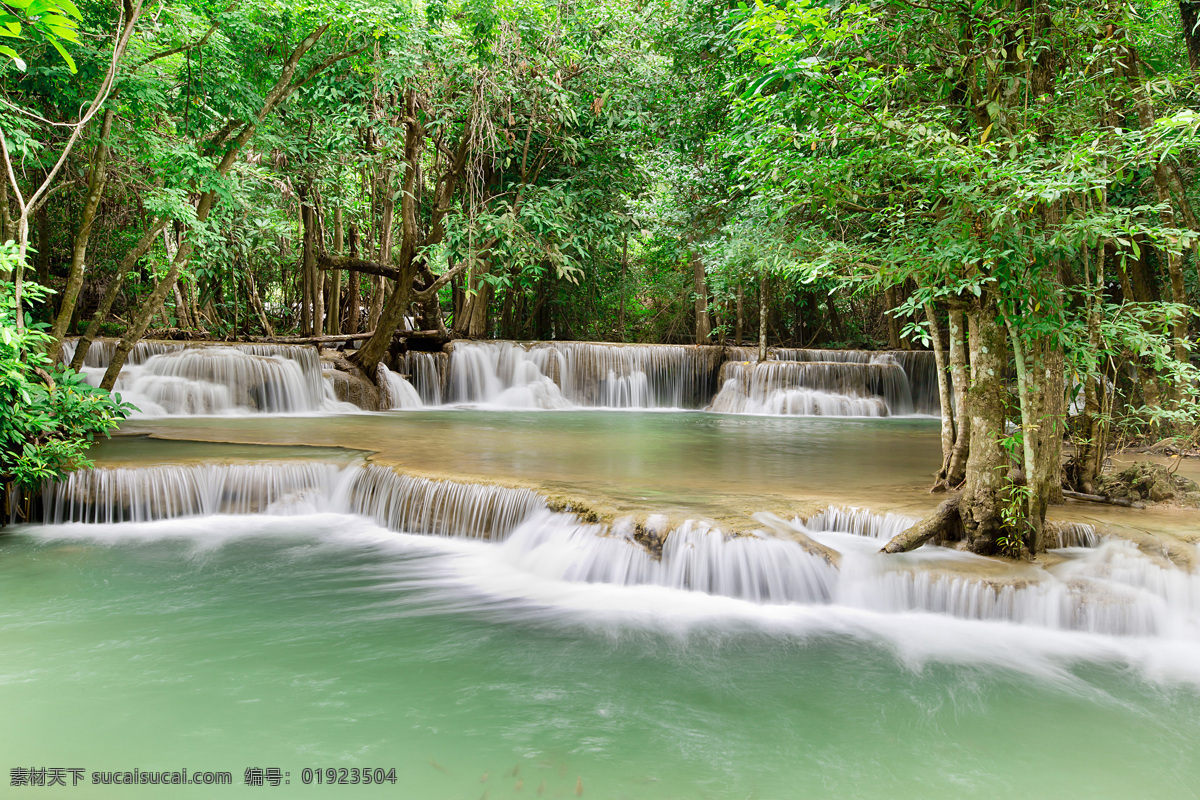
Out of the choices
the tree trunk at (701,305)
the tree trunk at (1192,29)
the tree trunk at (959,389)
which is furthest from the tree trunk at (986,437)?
the tree trunk at (701,305)

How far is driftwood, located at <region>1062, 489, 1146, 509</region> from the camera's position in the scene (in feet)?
20.8

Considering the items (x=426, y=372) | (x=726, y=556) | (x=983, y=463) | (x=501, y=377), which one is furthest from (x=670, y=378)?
(x=983, y=463)

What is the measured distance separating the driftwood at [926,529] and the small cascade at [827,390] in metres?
11.2

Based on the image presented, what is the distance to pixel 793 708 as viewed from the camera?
3953 millimetres

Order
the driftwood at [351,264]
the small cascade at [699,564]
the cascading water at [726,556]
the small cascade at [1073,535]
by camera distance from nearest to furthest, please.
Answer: the cascading water at [726,556], the small cascade at [699,564], the small cascade at [1073,535], the driftwood at [351,264]

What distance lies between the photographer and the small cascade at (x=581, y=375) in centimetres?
1722

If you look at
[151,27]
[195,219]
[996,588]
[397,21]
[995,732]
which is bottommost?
[995,732]

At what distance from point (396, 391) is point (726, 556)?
1168 cm

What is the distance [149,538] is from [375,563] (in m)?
2.19

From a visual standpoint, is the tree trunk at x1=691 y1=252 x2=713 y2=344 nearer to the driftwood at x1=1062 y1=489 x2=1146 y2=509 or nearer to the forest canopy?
the forest canopy

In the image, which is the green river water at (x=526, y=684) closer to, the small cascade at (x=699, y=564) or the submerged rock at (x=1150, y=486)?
the small cascade at (x=699, y=564)

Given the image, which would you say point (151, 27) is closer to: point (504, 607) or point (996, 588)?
point (504, 607)

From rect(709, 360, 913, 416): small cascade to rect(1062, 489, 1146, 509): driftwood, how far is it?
9.80 meters

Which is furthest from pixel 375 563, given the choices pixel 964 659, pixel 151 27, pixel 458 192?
pixel 458 192
